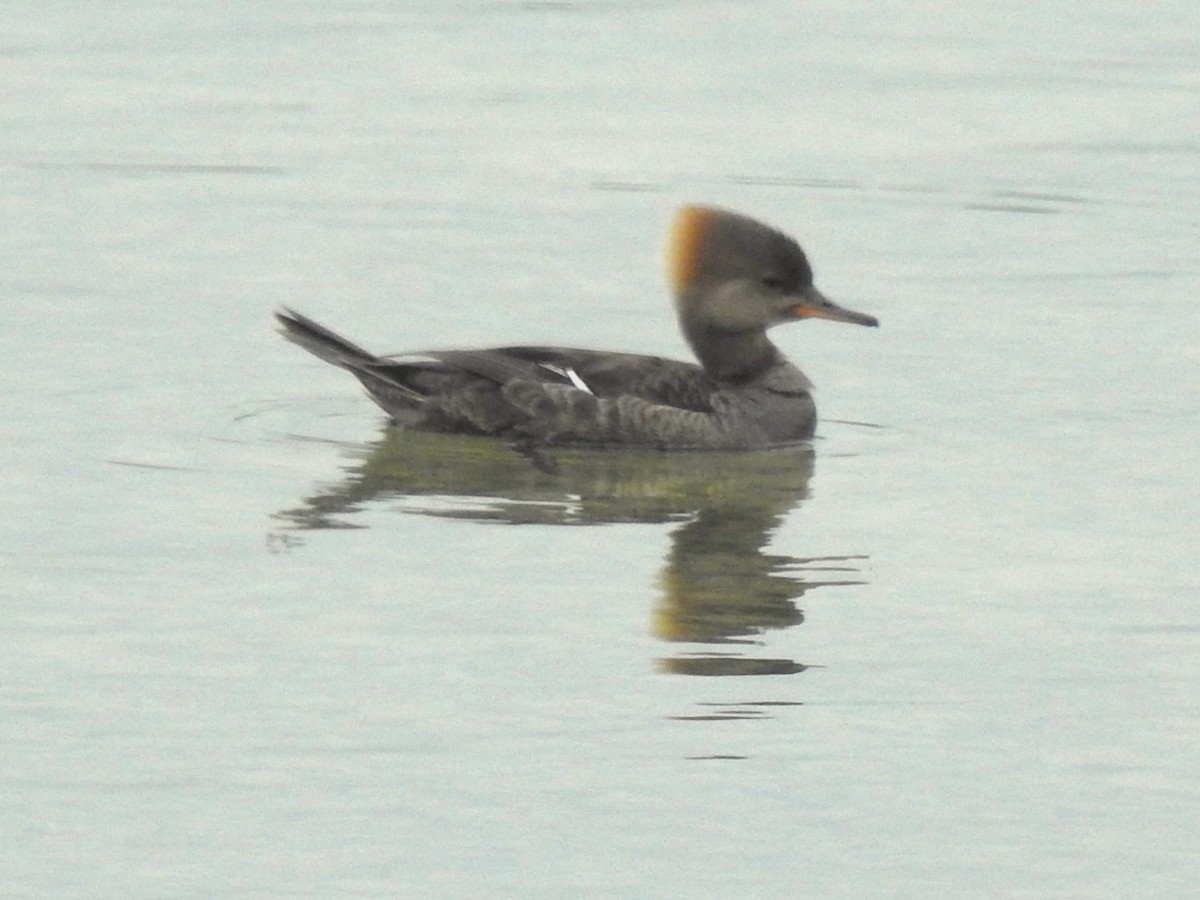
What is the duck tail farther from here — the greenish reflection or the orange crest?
the orange crest

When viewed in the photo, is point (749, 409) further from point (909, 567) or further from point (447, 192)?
point (447, 192)

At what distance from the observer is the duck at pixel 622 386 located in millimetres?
10992

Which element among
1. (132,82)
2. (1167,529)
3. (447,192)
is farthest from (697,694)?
(132,82)

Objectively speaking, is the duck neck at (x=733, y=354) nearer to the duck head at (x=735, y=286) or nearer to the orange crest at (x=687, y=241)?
the duck head at (x=735, y=286)

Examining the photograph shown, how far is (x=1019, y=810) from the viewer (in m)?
6.73

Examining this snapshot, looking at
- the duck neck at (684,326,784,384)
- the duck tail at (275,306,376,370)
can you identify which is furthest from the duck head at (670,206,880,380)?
the duck tail at (275,306,376,370)

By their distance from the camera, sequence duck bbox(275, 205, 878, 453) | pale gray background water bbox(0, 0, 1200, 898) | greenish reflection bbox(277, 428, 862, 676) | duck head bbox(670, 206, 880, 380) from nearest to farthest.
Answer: pale gray background water bbox(0, 0, 1200, 898) → greenish reflection bbox(277, 428, 862, 676) → duck bbox(275, 205, 878, 453) → duck head bbox(670, 206, 880, 380)

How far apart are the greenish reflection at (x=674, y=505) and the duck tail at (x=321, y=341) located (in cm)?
31

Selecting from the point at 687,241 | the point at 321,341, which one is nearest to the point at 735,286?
the point at 687,241

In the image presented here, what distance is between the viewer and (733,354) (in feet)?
37.7

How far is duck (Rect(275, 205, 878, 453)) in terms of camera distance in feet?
36.1

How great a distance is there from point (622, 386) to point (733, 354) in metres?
0.63

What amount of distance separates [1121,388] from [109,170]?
→ 555cm

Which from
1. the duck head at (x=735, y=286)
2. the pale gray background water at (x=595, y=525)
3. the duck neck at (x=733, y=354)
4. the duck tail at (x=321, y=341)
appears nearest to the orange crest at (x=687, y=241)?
the duck head at (x=735, y=286)
